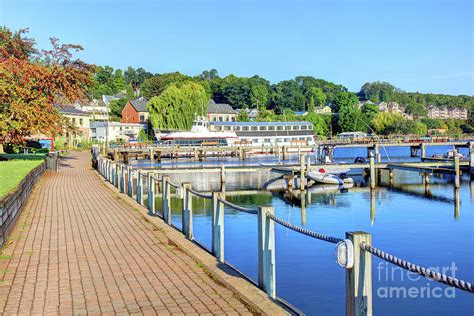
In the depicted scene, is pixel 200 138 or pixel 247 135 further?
pixel 247 135

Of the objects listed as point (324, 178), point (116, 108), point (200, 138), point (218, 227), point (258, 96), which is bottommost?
point (324, 178)

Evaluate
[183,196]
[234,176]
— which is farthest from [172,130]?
[183,196]

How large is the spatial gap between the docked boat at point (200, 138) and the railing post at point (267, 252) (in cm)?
7875

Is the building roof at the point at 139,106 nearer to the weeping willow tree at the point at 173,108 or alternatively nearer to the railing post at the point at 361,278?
the weeping willow tree at the point at 173,108

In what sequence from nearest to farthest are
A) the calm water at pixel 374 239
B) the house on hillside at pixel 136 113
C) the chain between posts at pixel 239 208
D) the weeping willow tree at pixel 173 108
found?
the chain between posts at pixel 239 208 → the calm water at pixel 374 239 → the weeping willow tree at pixel 173 108 → the house on hillside at pixel 136 113

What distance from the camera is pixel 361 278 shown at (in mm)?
5938

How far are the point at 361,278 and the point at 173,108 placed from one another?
320 feet

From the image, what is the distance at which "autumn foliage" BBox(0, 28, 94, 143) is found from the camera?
116 ft

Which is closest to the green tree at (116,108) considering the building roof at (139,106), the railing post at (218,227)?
the building roof at (139,106)

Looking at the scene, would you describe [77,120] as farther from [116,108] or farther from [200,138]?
[116,108]

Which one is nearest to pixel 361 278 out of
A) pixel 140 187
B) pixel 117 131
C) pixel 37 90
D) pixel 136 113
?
pixel 140 187

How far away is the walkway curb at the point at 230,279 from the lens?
764 centimetres

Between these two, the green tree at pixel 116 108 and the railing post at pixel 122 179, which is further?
the green tree at pixel 116 108

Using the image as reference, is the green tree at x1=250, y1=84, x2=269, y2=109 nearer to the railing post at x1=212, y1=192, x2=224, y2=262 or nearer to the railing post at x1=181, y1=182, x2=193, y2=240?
the railing post at x1=181, y1=182, x2=193, y2=240
